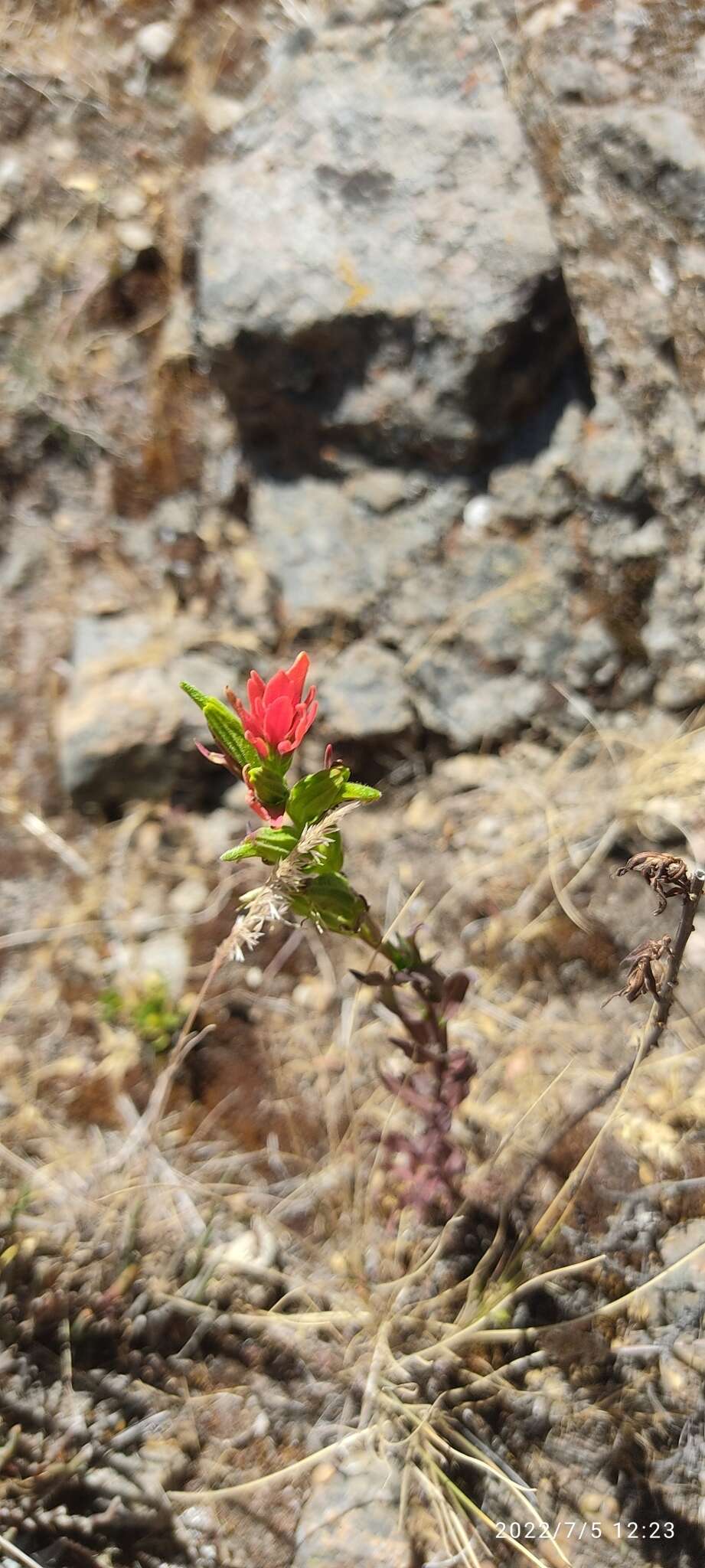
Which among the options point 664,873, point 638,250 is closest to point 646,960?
point 664,873

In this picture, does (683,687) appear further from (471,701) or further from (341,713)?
(341,713)

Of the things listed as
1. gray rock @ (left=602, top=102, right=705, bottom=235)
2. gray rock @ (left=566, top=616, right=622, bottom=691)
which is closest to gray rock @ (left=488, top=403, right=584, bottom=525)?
gray rock @ (left=566, top=616, right=622, bottom=691)

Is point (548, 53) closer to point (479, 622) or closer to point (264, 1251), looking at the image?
point (479, 622)

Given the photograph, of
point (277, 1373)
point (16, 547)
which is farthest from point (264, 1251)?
point (16, 547)

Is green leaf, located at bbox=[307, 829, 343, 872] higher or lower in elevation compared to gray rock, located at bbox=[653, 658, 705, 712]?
lower

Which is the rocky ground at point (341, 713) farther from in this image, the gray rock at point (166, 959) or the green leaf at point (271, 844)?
the green leaf at point (271, 844)

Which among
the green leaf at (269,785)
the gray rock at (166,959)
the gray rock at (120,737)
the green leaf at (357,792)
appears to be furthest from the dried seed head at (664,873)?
the gray rock at (120,737)

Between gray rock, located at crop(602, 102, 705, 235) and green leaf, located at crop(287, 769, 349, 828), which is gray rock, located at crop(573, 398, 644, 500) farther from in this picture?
green leaf, located at crop(287, 769, 349, 828)

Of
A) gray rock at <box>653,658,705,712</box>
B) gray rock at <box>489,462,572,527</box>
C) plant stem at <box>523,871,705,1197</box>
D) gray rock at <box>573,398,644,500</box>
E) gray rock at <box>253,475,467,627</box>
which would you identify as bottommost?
plant stem at <box>523,871,705,1197</box>
